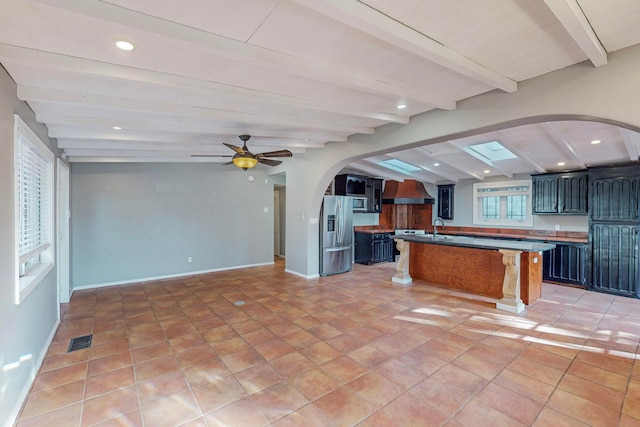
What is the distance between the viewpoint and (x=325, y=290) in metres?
5.15

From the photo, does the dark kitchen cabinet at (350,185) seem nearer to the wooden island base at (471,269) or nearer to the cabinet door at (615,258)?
the wooden island base at (471,269)

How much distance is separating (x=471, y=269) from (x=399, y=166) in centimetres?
328

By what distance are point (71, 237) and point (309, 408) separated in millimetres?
5198

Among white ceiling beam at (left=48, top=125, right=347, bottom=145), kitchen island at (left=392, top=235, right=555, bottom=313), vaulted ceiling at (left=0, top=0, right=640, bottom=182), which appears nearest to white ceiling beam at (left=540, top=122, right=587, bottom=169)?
vaulted ceiling at (left=0, top=0, right=640, bottom=182)

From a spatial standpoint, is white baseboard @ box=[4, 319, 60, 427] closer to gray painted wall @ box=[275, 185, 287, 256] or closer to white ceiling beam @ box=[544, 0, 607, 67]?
white ceiling beam @ box=[544, 0, 607, 67]

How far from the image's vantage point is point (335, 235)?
6379 millimetres

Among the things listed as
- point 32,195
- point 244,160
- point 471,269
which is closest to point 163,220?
point 244,160

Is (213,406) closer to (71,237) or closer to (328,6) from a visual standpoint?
(328,6)

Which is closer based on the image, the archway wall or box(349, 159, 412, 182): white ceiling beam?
the archway wall

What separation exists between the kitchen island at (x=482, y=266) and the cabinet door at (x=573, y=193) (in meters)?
1.51

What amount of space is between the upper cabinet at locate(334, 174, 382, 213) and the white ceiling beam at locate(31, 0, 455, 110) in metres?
4.22

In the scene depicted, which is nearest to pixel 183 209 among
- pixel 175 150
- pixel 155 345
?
pixel 175 150

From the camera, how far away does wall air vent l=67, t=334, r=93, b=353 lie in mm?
3082

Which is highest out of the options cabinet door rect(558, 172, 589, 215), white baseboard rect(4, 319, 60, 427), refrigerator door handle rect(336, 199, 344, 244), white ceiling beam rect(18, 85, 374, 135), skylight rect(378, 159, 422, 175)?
skylight rect(378, 159, 422, 175)
